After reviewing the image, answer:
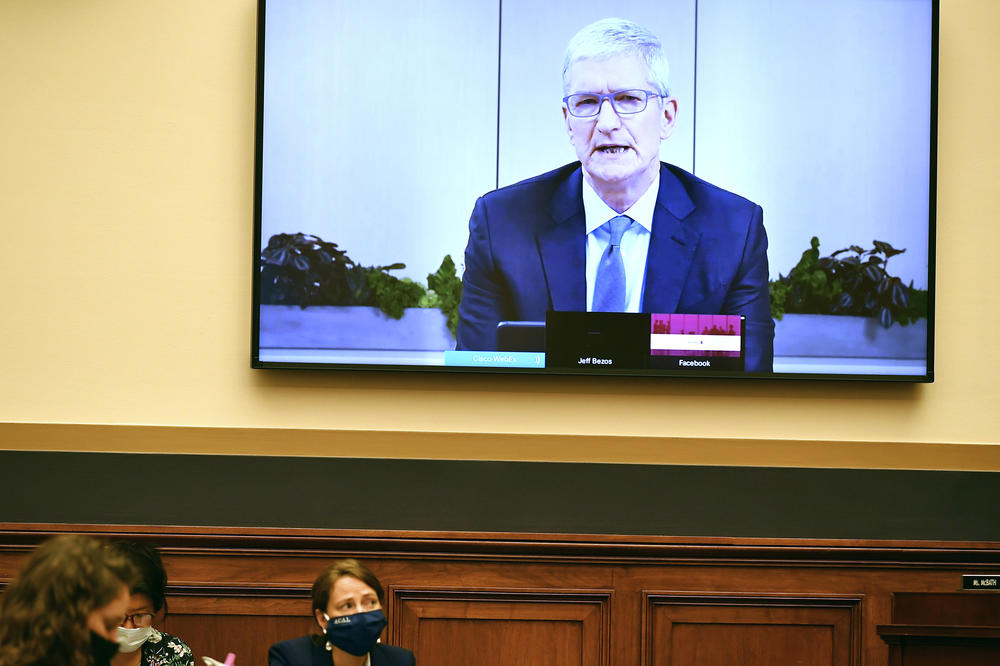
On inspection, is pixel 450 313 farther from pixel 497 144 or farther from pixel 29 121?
pixel 29 121

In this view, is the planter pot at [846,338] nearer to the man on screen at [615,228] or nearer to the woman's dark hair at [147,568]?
the man on screen at [615,228]

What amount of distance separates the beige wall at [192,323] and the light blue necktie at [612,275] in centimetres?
28

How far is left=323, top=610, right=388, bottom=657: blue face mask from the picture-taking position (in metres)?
2.29

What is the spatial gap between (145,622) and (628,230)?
193 cm

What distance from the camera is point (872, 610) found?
2818mm

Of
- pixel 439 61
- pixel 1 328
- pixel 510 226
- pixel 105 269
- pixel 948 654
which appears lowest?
pixel 948 654

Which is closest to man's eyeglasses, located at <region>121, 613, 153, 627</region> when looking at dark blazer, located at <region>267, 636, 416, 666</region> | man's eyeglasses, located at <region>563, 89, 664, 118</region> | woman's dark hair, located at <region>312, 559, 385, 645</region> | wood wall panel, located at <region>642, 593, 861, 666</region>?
dark blazer, located at <region>267, 636, 416, 666</region>

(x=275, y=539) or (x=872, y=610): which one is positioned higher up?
(x=275, y=539)

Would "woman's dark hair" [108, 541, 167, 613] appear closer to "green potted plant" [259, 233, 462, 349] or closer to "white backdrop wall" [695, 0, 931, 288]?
"green potted plant" [259, 233, 462, 349]

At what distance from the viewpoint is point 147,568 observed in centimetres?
241

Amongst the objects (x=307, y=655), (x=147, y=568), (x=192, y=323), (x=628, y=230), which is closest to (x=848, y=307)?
(x=628, y=230)

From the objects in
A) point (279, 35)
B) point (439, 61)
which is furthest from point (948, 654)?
point (279, 35)

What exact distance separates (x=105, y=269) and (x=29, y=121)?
579 mm

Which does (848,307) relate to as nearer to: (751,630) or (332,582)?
(751,630)
